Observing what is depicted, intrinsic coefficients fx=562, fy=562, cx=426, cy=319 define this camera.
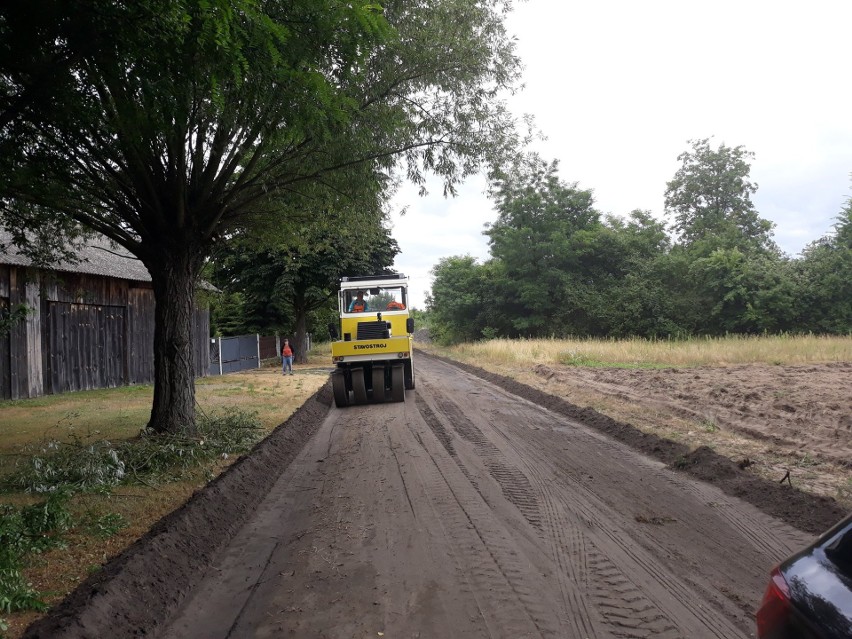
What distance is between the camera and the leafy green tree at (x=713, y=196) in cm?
5116

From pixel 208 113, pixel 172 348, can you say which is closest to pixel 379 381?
pixel 172 348

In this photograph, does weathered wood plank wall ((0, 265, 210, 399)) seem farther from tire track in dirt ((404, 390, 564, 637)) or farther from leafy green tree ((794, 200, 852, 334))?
leafy green tree ((794, 200, 852, 334))

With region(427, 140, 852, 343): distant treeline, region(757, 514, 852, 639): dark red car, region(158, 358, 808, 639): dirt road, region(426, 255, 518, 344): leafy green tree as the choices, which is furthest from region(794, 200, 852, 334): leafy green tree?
region(757, 514, 852, 639): dark red car

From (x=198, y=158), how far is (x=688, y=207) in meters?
55.0

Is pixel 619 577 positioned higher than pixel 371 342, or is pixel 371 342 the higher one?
pixel 371 342

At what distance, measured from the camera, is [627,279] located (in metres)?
39.2

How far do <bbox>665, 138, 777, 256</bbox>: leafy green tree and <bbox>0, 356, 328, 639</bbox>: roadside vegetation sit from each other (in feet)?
163

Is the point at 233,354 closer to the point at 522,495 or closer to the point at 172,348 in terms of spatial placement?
the point at 172,348

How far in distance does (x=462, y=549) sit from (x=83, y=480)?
4.88 metres

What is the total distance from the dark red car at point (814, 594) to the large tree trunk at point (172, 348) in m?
8.54

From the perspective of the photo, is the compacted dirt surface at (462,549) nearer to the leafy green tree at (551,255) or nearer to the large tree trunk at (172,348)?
the large tree trunk at (172,348)

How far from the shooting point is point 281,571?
4.48 meters

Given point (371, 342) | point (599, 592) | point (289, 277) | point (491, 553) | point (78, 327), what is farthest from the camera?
point (289, 277)

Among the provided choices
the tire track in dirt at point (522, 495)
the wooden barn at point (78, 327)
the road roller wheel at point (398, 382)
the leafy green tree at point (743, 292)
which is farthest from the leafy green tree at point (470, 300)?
the tire track in dirt at point (522, 495)
